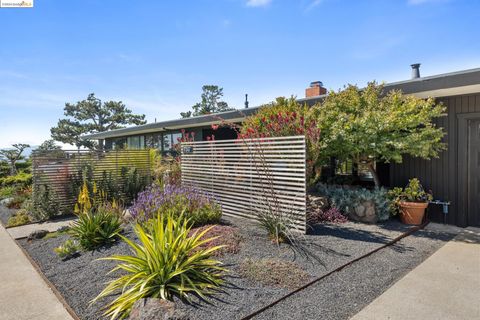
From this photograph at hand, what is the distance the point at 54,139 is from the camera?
1136 inches

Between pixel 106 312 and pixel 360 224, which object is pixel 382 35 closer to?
pixel 360 224

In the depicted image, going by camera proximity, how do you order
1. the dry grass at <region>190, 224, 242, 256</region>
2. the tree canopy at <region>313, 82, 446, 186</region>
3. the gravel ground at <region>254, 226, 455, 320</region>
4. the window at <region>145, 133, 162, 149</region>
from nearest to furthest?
the gravel ground at <region>254, 226, 455, 320</region> < the dry grass at <region>190, 224, 242, 256</region> < the tree canopy at <region>313, 82, 446, 186</region> < the window at <region>145, 133, 162, 149</region>

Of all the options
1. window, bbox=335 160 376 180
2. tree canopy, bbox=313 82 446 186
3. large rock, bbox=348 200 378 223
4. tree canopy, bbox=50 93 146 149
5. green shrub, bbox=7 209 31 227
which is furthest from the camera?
tree canopy, bbox=50 93 146 149

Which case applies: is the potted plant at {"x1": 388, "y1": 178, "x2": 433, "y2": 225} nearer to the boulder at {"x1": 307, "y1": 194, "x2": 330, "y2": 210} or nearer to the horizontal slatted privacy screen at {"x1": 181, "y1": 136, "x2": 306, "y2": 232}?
the boulder at {"x1": 307, "y1": 194, "x2": 330, "y2": 210}

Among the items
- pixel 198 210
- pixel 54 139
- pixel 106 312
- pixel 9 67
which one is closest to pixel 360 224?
pixel 198 210

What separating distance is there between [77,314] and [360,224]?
5.21 metres

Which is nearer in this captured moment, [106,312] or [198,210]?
[106,312]

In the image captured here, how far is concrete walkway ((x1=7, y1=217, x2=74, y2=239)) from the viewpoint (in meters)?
5.85

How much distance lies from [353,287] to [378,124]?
141 inches

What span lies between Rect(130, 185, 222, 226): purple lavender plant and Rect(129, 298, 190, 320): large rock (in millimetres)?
2367

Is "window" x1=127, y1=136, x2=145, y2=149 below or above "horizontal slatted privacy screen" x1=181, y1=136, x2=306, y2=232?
above

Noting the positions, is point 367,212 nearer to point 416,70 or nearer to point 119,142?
point 416,70

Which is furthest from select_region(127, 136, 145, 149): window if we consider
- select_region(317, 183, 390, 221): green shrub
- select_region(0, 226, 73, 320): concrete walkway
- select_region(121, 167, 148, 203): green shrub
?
select_region(317, 183, 390, 221): green shrub

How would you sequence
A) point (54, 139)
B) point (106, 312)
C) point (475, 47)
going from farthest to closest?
point (54, 139), point (475, 47), point (106, 312)
